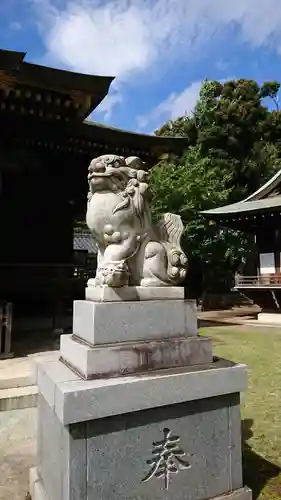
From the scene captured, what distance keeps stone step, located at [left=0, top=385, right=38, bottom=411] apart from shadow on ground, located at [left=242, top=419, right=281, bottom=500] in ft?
7.93

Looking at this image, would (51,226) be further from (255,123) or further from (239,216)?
(255,123)

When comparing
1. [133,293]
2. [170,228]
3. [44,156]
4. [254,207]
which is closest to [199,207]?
[254,207]

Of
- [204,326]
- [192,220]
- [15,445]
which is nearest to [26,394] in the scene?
[15,445]

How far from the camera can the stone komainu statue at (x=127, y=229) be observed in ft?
8.88

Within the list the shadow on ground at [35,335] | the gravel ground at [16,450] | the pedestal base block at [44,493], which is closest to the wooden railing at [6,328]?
the shadow on ground at [35,335]

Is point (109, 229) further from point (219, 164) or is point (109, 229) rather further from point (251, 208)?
point (219, 164)

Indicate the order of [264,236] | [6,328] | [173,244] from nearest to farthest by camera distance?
[173,244]
[6,328]
[264,236]

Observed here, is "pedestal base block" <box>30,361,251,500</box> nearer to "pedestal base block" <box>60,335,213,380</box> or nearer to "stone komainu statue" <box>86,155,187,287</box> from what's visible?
"pedestal base block" <box>60,335,213,380</box>

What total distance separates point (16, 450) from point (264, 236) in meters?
13.4

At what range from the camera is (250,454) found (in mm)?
3430

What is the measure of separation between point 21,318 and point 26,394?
5.28m

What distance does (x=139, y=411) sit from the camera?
2.34 meters

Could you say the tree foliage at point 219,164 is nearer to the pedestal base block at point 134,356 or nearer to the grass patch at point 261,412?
the grass patch at point 261,412

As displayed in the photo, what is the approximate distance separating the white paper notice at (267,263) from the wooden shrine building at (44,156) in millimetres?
7417
